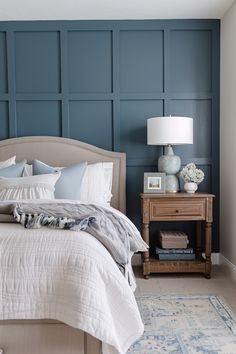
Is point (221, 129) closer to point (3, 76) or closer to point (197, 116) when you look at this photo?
point (197, 116)

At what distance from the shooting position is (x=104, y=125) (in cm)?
353

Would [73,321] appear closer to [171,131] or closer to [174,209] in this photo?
[174,209]

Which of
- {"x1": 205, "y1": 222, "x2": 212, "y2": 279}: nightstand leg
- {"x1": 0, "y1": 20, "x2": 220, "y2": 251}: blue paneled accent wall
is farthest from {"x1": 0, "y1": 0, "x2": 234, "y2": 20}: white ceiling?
{"x1": 205, "y1": 222, "x2": 212, "y2": 279}: nightstand leg

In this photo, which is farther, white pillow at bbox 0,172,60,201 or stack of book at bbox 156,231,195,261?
stack of book at bbox 156,231,195,261

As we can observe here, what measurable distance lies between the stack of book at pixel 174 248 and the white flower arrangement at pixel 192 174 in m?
0.54

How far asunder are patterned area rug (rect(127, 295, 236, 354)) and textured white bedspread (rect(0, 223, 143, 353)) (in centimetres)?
55

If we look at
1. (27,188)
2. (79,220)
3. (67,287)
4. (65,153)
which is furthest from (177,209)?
(67,287)

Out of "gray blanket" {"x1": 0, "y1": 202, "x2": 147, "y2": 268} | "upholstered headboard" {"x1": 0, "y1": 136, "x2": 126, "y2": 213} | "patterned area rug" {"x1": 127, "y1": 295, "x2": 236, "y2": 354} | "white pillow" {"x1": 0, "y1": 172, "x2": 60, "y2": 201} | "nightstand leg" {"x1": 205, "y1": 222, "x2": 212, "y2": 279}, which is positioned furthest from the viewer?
"upholstered headboard" {"x1": 0, "y1": 136, "x2": 126, "y2": 213}

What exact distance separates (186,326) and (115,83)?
236cm

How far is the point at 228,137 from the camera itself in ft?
10.7

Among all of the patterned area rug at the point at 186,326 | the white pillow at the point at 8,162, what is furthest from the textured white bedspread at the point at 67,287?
the white pillow at the point at 8,162

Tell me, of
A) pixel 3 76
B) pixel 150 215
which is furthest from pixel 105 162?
pixel 3 76

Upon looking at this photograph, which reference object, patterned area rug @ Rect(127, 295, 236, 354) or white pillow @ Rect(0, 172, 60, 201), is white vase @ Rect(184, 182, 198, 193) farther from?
white pillow @ Rect(0, 172, 60, 201)

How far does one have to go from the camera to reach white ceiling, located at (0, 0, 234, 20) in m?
3.11
